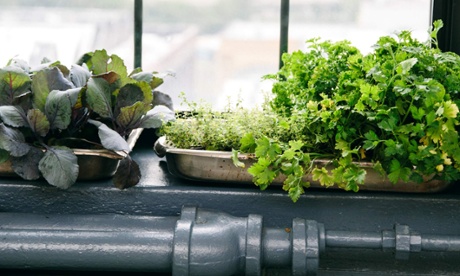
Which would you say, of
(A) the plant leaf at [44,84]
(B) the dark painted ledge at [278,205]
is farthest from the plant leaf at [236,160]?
(A) the plant leaf at [44,84]

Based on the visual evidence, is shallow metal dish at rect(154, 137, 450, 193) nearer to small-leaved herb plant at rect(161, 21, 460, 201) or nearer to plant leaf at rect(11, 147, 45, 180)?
small-leaved herb plant at rect(161, 21, 460, 201)

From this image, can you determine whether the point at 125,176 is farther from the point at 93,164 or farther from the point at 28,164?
the point at 28,164

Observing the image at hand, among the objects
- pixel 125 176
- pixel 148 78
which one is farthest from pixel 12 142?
pixel 148 78

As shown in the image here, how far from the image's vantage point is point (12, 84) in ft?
5.48

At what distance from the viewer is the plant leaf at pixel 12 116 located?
1607 millimetres

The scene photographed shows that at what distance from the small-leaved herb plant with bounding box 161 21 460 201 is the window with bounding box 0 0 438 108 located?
0.39 meters

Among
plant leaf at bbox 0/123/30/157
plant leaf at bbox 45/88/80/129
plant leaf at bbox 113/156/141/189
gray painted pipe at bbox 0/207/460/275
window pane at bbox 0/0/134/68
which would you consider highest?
window pane at bbox 0/0/134/68

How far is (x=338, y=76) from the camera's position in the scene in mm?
1699

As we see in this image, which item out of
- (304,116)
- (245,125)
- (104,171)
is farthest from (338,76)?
(104,171)

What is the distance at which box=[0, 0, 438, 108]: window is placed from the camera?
6.82 ft

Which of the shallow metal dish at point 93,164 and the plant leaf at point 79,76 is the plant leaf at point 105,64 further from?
the shallow metal dish at point 93,164

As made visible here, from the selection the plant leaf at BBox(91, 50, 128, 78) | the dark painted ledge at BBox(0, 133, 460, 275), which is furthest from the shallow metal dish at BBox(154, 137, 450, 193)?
the plant leaf at BBox(91, 50, 128, 78)

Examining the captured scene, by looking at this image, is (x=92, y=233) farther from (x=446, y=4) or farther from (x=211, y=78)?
(x=446, y=4)

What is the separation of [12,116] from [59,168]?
0.16m
